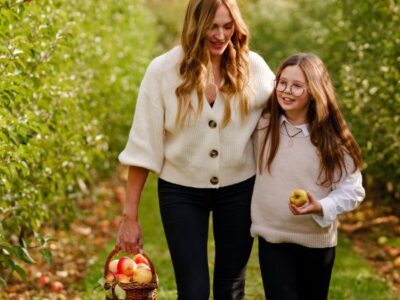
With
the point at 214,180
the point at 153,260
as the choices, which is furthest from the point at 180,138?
the point at 153,260

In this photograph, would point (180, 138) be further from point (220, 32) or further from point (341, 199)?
point (341, 199)

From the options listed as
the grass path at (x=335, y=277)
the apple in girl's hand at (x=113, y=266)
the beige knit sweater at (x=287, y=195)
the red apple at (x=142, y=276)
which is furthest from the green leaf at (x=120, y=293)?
the grass path at (x=335, y=277)

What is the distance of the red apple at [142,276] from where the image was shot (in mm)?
3789

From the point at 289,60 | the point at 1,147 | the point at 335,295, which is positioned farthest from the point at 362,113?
the point at 1,147

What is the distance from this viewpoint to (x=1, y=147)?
3.95 metres

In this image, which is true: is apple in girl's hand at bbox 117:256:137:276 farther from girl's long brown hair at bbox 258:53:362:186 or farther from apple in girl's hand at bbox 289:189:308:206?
apple in girl's hand at bbox 289:189:308:206

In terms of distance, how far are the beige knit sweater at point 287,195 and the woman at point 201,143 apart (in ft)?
0.38

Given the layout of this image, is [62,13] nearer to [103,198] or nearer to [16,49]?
[16,49]

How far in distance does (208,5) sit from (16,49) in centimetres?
118

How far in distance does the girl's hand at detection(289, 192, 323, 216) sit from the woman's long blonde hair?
497 mm

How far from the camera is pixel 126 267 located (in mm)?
3844

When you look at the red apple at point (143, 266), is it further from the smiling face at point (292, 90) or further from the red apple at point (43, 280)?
the red apple at point (43, 280)

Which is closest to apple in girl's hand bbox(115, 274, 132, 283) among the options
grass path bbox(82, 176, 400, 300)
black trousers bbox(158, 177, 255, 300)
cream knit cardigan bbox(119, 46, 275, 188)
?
black trousers bbox(158, 177, 255, 300)

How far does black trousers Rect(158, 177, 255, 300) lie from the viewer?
3562 millimetres
